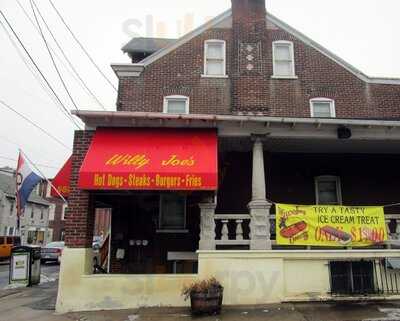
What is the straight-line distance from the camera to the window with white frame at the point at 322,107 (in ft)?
50.0

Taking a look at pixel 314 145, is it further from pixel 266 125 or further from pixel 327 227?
pixel 327 227

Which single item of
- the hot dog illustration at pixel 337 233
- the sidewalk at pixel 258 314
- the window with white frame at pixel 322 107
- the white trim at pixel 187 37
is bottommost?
the sidewalk at pixel 258 314

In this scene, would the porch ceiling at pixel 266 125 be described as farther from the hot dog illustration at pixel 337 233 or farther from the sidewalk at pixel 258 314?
the sidewalk at pixel 258 314

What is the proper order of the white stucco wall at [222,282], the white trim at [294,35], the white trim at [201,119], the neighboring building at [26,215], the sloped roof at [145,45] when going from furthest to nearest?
the neighboring building at [26,215] < the sloped roof at [145,45] < the white trim at [294,35] < the white trim at [201,119] < the white stucco wall at [222,282]

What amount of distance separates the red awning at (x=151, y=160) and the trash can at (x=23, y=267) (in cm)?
791

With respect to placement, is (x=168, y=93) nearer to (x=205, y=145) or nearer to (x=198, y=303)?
(x=205, y=145)

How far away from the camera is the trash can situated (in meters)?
14.9

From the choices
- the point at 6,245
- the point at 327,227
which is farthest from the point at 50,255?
the point at 327,227

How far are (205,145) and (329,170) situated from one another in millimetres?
5673

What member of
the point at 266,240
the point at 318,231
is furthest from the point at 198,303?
the point at 318,231

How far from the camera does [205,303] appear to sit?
8102 mm

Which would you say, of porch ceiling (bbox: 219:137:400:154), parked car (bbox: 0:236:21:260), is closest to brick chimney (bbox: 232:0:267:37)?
porch ceiling (bbox: 219:137:400:154)

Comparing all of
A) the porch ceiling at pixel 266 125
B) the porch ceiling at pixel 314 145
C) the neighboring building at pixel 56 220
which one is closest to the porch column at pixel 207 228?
the porch ceiling at pixel 266 125

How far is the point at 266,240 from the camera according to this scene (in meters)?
9.34
